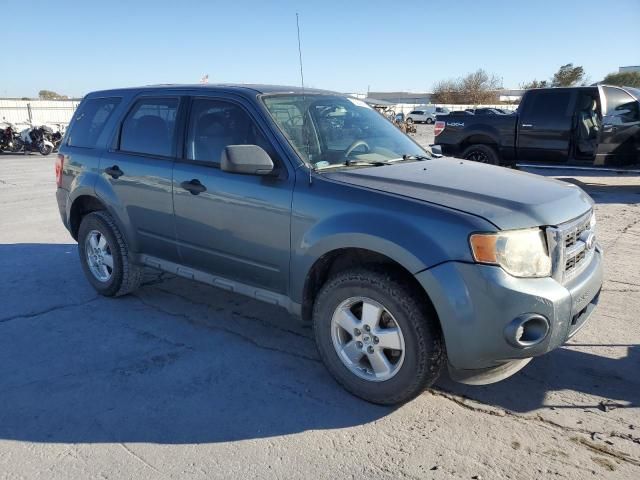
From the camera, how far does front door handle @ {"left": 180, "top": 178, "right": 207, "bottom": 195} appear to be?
3926 millimetres

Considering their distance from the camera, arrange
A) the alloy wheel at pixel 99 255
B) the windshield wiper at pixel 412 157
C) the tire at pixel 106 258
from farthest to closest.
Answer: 1. the alloy wheel at pixel 99 255
2. the tire at pixel 106 258
3. the windshield wiper at pixel 412 157

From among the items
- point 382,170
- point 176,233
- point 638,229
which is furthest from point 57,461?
point 638,229

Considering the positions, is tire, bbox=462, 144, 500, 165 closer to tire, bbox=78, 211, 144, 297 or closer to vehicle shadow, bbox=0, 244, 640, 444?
vehicle shadow, bbox=0, 244, 640, 444

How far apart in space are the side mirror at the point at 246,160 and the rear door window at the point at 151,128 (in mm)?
1049

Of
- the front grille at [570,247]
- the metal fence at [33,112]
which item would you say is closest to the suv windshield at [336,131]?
the front grille at [570,247]

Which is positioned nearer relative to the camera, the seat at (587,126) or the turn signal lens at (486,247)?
the turn signal lens at (486,247)

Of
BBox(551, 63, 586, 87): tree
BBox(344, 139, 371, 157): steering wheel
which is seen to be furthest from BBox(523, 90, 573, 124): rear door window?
BBox(551, 63, 586, 87): tree

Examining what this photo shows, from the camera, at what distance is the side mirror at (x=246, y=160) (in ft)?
11.0

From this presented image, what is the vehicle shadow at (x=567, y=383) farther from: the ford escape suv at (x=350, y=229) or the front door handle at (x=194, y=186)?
the front door handle at (x=194, y=186)

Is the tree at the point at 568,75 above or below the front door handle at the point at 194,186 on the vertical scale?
above

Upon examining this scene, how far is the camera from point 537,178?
12.2ft

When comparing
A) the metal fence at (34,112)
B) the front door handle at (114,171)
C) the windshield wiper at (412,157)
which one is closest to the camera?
the windshield wiper at (412,157)

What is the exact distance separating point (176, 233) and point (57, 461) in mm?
1933

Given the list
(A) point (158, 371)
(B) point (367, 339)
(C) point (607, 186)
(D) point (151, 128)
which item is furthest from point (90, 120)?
(C) point (607, 186)
